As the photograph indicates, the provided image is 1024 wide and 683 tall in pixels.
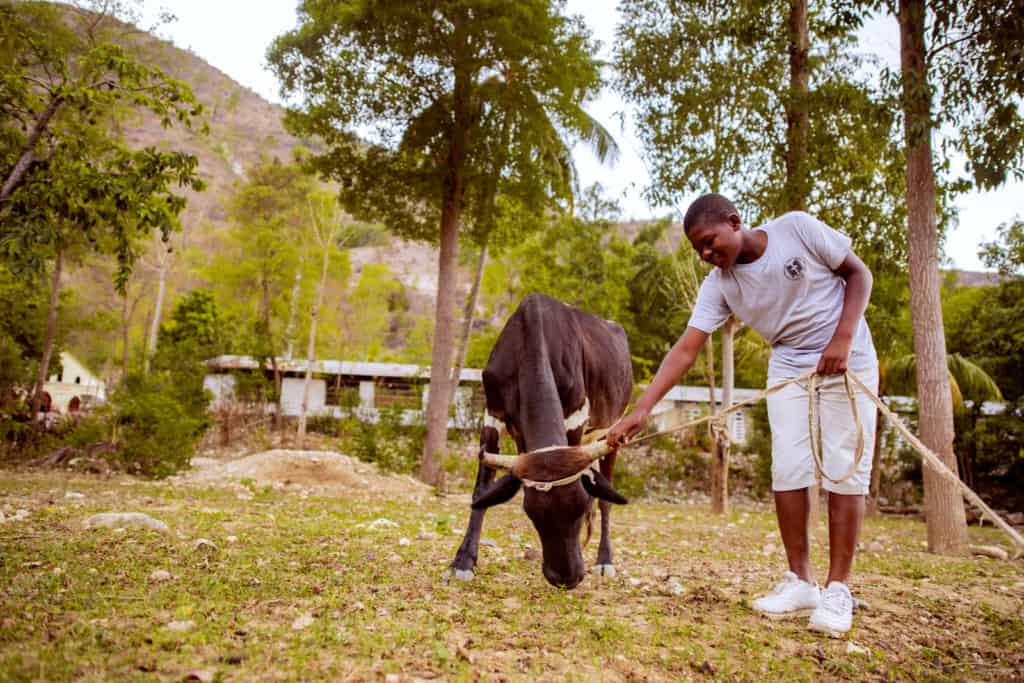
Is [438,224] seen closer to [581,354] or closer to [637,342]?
[581,354]

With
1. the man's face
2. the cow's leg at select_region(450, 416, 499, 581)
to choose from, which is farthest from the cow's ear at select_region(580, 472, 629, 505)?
the man's face

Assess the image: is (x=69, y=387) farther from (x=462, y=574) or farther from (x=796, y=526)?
(x=796, y=526)

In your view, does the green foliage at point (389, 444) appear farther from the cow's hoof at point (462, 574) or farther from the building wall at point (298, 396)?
the building wall at point (298, 396)

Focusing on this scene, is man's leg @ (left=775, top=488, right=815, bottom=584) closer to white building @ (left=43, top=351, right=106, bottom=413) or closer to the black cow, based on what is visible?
the black cow

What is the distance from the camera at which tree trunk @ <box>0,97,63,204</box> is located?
6.12 m

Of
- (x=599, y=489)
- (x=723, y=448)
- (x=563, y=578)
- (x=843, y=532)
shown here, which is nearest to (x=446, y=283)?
(x=723, y=448)

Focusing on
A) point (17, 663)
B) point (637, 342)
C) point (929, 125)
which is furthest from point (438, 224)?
A: point (637, 342)

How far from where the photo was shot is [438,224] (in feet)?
57.9

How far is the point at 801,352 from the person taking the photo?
395cm

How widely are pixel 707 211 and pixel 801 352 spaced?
3.16 feet

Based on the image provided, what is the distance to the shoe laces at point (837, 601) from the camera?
3740 mm

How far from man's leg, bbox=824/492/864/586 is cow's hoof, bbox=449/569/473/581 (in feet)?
7.24

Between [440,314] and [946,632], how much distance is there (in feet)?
39.7

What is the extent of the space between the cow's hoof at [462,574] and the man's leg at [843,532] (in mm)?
2206
